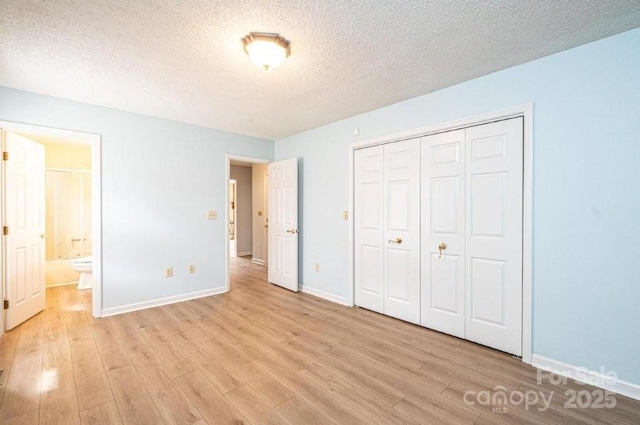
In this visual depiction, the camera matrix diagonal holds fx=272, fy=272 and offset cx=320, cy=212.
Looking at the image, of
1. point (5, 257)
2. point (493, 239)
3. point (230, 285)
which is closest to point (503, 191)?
point (493, 239)

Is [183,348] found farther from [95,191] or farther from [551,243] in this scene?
[551,243]

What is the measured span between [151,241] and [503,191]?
4.15m

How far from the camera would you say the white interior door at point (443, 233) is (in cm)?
271

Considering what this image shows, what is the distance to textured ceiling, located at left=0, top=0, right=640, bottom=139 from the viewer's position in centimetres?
169

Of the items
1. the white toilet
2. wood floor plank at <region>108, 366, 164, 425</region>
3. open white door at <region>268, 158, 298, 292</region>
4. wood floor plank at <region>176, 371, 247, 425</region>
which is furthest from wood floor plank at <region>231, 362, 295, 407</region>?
the white toilet

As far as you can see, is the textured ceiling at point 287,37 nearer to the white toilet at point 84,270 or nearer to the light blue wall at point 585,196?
the light blue wall at point 585,196

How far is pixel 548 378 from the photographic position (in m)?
2.09

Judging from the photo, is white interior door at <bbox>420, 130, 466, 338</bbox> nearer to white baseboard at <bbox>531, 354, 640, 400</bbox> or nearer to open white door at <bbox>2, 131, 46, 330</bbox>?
white baseboard at <bbox>531, 354, 640, 400</bbox>

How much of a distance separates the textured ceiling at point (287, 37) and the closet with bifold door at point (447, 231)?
69cm

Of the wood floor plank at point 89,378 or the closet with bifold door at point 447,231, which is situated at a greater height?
the closet with bifold door at point 447,231

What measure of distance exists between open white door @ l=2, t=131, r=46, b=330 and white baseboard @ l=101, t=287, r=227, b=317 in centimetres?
82

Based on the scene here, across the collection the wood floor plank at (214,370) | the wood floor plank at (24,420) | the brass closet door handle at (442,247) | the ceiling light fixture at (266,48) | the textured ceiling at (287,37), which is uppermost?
the textured ceiling at (287,37)

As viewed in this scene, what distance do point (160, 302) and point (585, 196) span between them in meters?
4.70

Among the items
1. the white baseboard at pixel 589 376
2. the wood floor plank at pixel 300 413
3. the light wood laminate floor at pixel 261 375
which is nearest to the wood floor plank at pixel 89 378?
the light wood laminate floor at pixel 261 375
